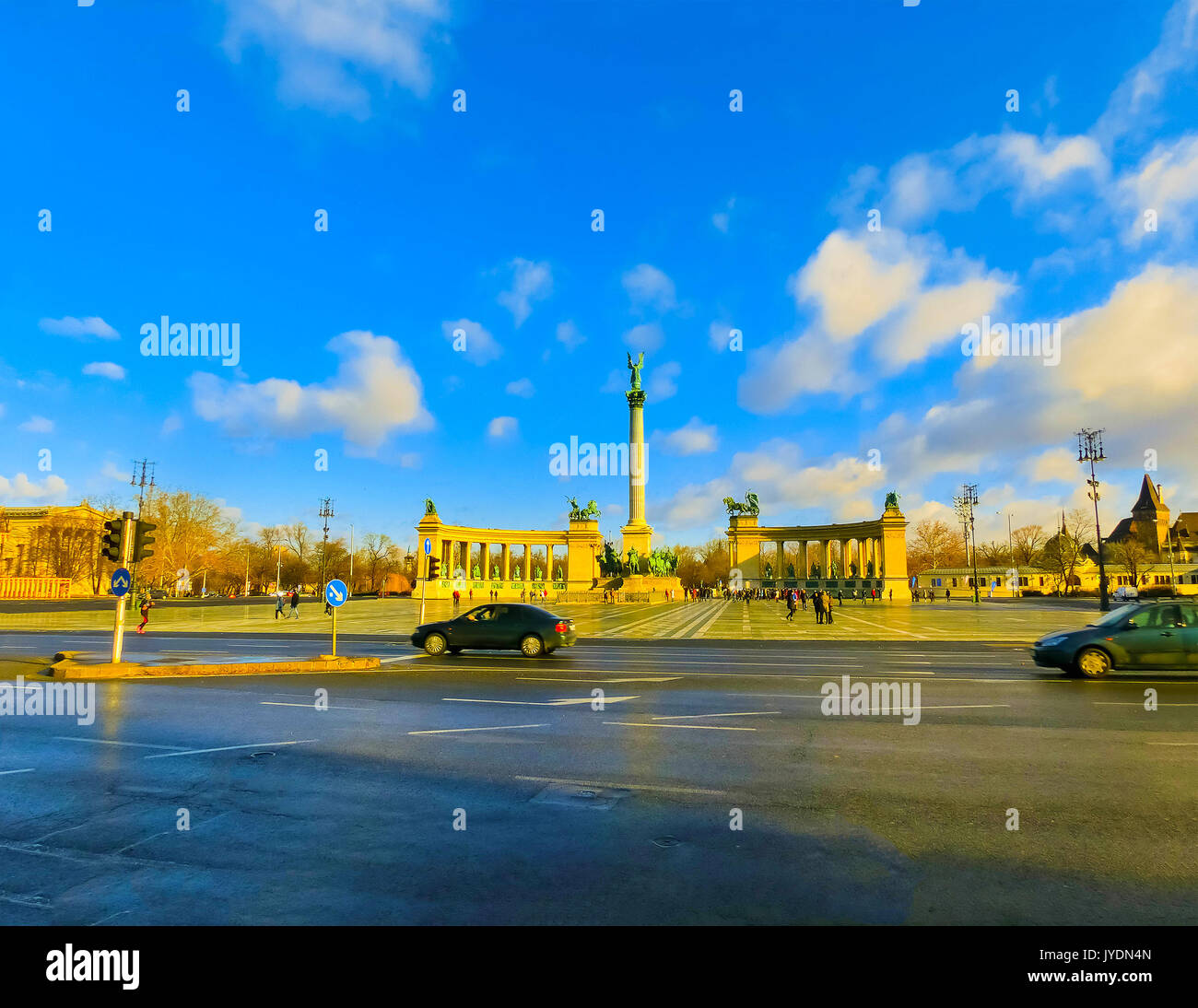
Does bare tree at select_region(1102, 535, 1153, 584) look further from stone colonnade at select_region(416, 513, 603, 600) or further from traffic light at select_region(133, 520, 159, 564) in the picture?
traffic light at select_region(133, 520, 159, 564)

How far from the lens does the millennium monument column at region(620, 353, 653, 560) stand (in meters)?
73.2

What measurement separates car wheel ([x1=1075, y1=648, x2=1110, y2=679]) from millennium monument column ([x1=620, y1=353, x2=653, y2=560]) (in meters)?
58.2

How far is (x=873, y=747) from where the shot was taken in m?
7.98

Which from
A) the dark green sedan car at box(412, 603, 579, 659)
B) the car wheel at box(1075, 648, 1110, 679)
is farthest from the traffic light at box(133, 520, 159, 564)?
the car wheel at box(1075, 648, 1110, 679)

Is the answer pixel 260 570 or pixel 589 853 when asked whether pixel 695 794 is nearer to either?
pixel 589 853

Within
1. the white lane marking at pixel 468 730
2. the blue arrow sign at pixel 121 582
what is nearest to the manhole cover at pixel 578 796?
the white lane marking at pixel 468 730

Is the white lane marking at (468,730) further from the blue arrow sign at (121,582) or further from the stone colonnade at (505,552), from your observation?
the stone colonnade at (505,552)

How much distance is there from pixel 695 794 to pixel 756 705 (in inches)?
200

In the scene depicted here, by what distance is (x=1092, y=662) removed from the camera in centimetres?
1412

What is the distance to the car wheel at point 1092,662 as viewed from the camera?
1409 centimetres

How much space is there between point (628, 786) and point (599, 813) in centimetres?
88

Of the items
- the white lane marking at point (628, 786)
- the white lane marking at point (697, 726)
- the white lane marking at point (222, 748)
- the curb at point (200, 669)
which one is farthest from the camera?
the curb at point (200, 669)

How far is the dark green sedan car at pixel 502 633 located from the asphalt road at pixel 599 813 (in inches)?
285
